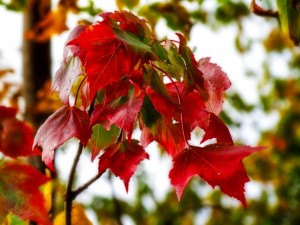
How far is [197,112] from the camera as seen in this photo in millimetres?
838

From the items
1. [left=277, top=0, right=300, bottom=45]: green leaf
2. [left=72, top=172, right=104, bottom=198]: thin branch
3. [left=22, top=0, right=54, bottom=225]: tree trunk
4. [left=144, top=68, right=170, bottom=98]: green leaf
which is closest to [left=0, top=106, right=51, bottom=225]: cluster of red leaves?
[left=72, top=172, right=104, bottom=198]: thin branch

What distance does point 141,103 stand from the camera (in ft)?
2.53

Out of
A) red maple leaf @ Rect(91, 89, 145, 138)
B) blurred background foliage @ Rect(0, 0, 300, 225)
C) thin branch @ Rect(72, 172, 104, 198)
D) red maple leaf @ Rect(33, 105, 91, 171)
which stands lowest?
blurred background foliage @ Rect(0, 0, 300, 225)

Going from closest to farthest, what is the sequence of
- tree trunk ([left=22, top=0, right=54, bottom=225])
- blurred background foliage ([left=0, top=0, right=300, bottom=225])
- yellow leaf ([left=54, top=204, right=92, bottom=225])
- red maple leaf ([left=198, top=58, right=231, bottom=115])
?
red maple leaf ([left=198, top=58, right=231, bottom=115])
yellow leaf ([left=54, top=204, right=92, bottom=225])
tree trunk ([left=22, top=0, right=54, bottom=225])
blurred background foliage ([left=0, top=0, right=300, bottom=225])

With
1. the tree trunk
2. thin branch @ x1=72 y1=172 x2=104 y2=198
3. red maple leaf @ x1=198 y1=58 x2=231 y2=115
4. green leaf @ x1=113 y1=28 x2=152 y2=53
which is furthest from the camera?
the tree trunk

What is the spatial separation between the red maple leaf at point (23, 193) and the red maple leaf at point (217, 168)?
0.20 meters

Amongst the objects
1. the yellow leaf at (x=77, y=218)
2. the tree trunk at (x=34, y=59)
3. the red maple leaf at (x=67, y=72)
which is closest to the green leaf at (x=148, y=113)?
the red maple leaf at (x=67, y=72)

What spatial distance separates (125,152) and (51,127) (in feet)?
0.39

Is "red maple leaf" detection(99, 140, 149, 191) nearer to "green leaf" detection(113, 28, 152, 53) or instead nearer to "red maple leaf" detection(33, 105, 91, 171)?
"red maple leaf" detection(33, 105, 91, 171)

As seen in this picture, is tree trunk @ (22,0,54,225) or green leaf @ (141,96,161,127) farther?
tree trunk @ (22,0,54,225)

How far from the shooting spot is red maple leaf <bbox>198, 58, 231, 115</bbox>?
0.85m

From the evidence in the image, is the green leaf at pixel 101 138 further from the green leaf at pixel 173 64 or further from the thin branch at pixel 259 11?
the thin branch at pixel 259 11

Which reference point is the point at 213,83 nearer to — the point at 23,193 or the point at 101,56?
the point at 101,56

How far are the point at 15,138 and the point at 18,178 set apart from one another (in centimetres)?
8
